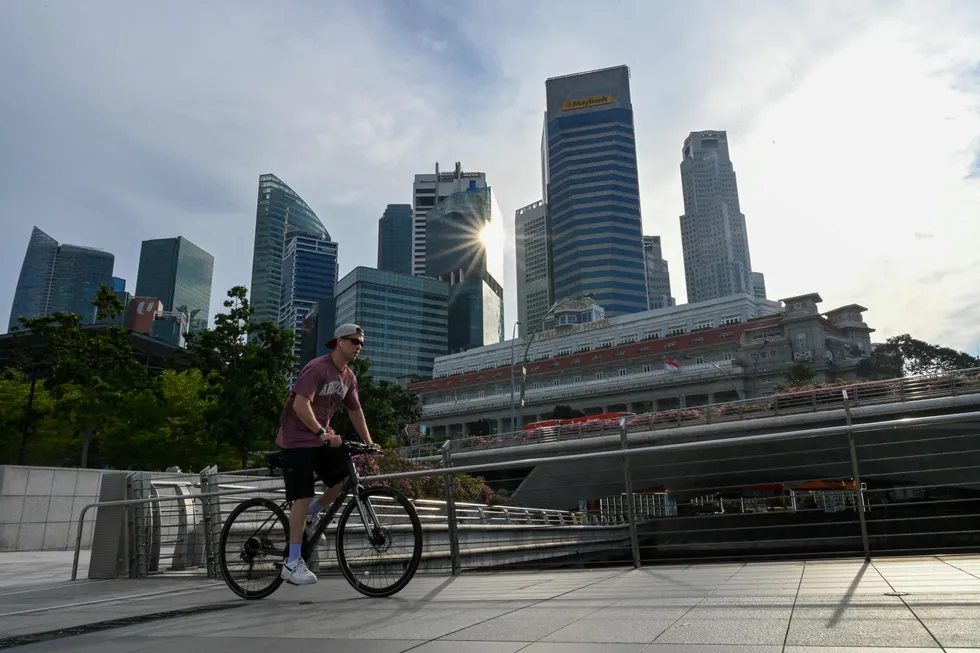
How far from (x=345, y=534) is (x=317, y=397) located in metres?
1.05

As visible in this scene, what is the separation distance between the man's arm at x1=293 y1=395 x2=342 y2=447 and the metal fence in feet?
2.10

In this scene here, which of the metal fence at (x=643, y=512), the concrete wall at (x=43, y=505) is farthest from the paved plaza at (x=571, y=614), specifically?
the concrete wall at (x=43, y=505)

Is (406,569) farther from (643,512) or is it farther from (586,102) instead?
(586,102)

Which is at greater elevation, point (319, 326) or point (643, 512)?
point (319, 326)

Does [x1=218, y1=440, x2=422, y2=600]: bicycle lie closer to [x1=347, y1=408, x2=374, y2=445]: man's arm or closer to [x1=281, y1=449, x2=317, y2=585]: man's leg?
[x1=281, y1=449, x2=317, y2=585]: man's leg

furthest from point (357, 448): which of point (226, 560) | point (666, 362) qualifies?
point (666, 362)

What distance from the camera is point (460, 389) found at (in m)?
107

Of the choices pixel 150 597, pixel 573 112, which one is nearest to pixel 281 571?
pixel 150 597

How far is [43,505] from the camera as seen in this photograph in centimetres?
1483

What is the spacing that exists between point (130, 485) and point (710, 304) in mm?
102025

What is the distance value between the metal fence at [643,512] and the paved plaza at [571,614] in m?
0.65

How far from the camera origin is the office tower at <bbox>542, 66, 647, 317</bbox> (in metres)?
158

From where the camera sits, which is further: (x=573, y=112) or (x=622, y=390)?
(x=573, y=112)

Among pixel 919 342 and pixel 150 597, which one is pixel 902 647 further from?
pixel 919 342
